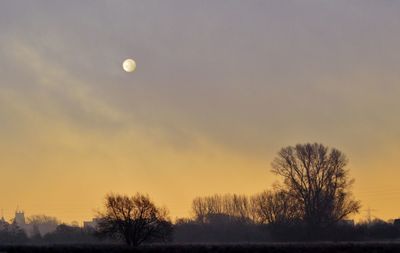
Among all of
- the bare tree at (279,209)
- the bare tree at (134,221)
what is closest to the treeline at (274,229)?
the bare tree at (279,209)

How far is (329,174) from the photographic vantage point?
3996 inches

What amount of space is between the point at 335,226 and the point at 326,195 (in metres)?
6.24

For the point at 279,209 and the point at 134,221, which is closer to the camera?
the point at 134,221

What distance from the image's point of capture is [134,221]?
57.4 metres

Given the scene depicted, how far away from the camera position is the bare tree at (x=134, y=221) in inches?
2259

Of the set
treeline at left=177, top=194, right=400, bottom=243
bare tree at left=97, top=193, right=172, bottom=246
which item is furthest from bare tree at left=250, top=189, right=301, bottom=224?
bare tree at left=97, top=193, right=172, bottom=246

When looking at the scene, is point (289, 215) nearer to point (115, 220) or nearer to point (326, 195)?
point (326, 195)

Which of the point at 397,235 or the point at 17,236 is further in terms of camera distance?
the point at 17,236

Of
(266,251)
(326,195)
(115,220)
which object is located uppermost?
(326,195)

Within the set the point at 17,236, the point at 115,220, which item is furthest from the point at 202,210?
the point at 115,220

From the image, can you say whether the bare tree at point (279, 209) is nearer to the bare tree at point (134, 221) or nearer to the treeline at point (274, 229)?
the treeline at point (274, 229)

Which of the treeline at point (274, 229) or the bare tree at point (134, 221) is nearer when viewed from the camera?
the bare tree at point (134, 221)

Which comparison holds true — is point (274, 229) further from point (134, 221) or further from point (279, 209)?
point (134, 221)

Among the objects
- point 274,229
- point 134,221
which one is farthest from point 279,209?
point 134,221
